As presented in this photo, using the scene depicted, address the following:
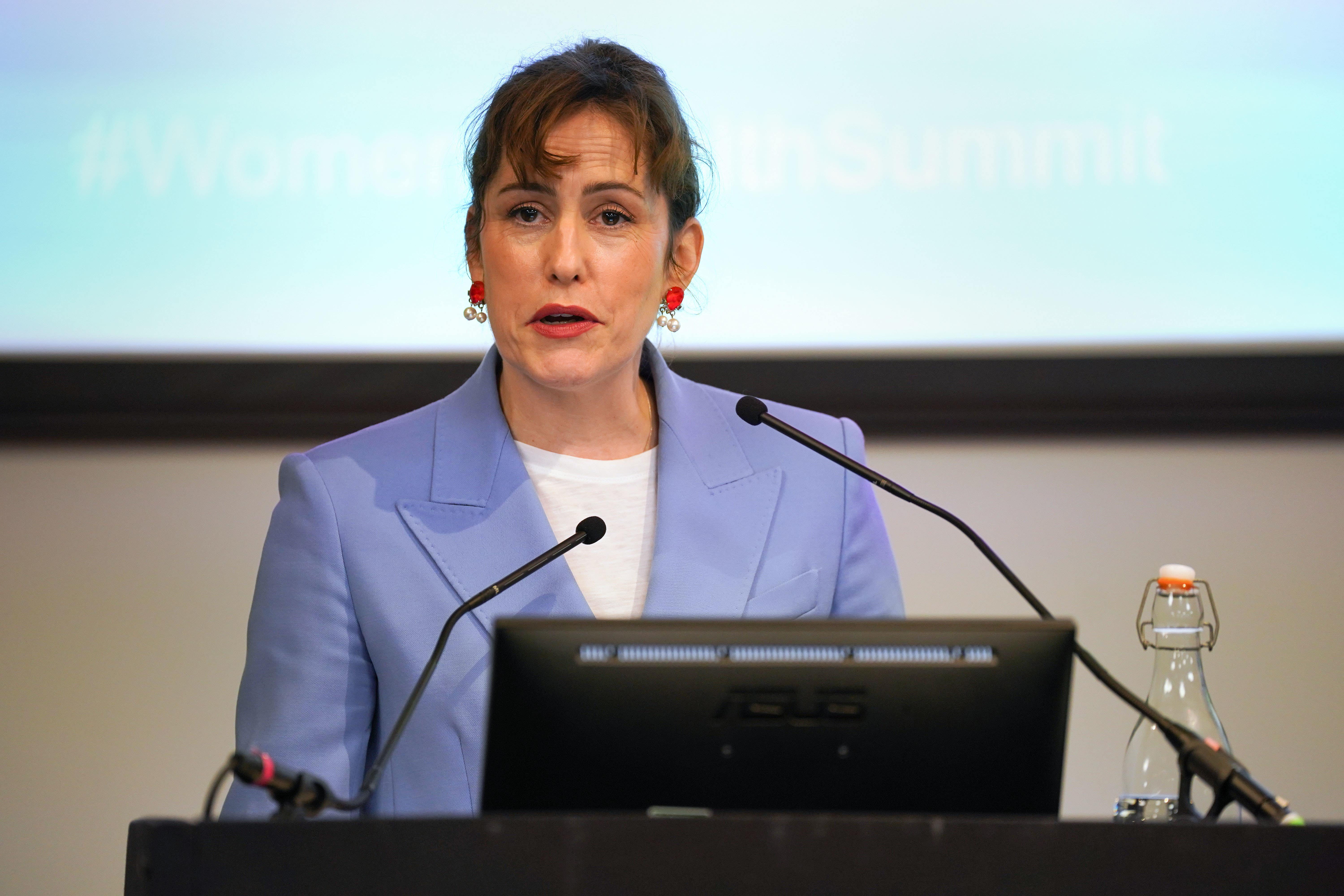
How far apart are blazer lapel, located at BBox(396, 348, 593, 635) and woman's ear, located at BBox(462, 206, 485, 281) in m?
0.20

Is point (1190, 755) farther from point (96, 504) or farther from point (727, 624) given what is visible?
point (96, 504)

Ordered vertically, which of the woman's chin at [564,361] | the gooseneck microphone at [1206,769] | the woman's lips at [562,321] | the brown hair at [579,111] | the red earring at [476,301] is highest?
the brown hair at [579,111]

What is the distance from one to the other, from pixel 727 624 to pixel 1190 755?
37cm

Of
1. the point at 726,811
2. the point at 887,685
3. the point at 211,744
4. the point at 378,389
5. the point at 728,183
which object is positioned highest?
the point at 728,183

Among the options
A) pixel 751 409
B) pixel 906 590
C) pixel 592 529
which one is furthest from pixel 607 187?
pixel 906 590

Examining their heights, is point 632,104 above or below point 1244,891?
above

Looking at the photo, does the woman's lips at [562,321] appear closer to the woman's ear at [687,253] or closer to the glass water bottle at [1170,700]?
the woman's ear at [687,253]

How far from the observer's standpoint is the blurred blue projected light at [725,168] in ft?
7.75

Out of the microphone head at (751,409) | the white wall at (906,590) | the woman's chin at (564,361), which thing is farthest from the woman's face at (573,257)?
the white wall at (906,590)

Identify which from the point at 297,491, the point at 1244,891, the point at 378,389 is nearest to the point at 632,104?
the point at 297,491

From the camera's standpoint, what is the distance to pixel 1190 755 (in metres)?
0.95

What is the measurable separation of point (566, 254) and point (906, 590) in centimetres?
124

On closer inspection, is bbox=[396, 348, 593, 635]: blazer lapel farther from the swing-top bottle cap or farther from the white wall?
the white wall

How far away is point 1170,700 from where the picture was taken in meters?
1.26
